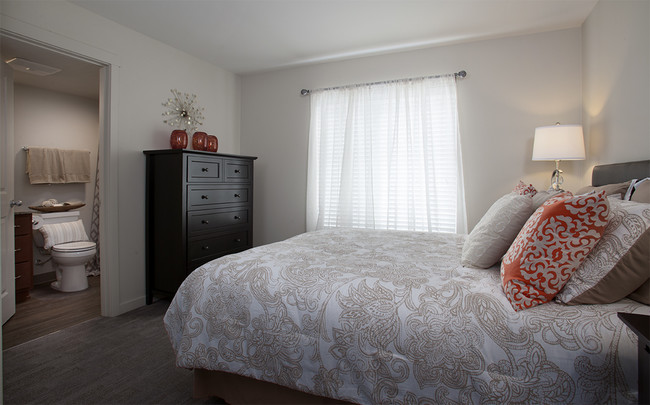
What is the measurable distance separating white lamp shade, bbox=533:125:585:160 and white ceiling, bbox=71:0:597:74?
3.26 ft

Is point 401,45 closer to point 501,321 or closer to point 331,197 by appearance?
point 331,197

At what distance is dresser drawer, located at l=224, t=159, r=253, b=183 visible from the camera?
11.5 feet

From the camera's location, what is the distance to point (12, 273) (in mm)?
2699

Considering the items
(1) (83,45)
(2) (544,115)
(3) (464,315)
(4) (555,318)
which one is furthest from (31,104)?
(2) (544,115)

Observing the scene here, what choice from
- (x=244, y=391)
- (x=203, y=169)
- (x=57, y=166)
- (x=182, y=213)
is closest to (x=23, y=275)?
(x=57, y=166)

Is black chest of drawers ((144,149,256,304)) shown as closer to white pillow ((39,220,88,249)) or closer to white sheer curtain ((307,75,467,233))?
white sheer curtain ((307,75,467,233))

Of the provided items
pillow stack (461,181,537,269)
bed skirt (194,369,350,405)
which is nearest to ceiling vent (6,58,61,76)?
bed skirt (194,369,350,405)

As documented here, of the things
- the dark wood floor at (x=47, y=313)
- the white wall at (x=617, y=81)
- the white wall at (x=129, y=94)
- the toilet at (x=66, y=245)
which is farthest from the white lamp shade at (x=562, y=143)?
the toilet at (x=66, y=245)

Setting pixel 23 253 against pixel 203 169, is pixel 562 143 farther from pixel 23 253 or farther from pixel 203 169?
pixel 23 253

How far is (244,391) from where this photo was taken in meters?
1.50

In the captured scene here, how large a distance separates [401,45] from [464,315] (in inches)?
119

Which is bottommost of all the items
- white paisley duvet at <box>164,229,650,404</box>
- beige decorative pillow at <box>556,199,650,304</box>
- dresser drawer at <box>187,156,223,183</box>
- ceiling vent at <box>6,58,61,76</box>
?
white paisley duvet at <box>164,229,650,404</box>

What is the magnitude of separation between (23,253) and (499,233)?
161 inches

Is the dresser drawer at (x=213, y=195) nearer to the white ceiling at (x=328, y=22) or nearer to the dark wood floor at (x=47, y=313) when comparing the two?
the dark wood floor at (x=47, y=313)
